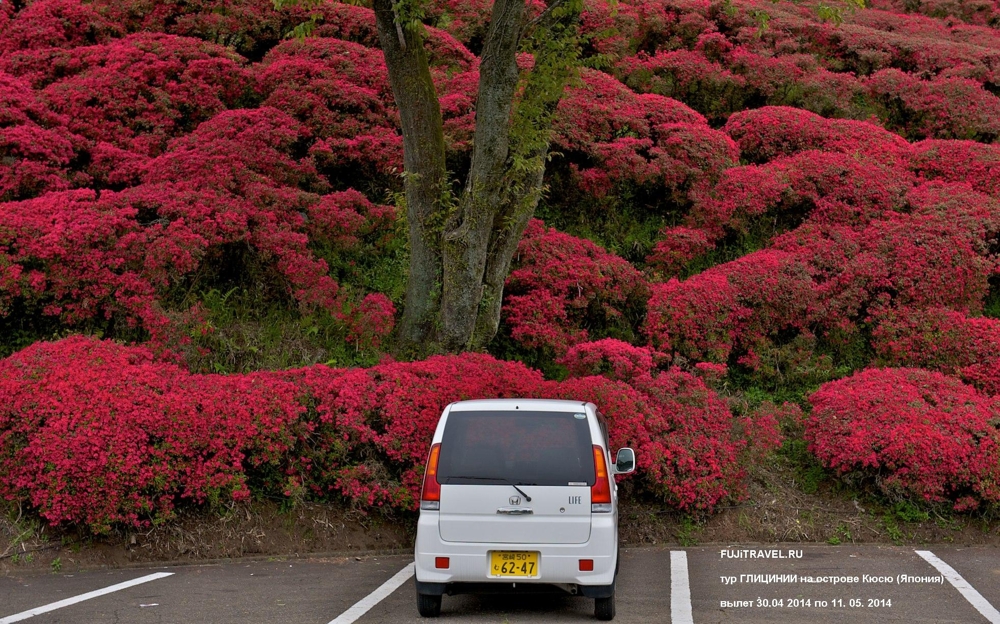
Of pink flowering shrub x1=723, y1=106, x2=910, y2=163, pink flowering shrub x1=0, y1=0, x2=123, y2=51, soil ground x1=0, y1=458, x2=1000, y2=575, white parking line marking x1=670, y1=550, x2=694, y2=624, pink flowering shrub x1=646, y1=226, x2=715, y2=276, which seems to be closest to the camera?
white parking line marking x1=670, y1=550, x2=694, y2=624

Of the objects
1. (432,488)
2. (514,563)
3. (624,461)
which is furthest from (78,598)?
(624,461)

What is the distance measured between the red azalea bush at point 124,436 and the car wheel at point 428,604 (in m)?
2.97

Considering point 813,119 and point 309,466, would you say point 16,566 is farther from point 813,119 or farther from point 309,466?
point 813,119

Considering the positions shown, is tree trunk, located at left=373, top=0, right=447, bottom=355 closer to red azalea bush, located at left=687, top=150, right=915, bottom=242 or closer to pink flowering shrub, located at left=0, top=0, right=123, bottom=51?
red azalea bush, located at left=687, top=150, right=915, bottom=242

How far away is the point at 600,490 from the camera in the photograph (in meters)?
5.97

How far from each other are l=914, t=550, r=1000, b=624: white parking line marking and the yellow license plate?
3.44 metres

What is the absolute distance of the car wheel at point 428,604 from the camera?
612 cm

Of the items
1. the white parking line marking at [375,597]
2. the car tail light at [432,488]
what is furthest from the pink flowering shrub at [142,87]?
the car tail light at [432,488]

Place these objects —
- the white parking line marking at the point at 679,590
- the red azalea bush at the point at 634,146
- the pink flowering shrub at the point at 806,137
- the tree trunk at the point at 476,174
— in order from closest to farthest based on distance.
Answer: the white parking line marking at the point at 679,590, the tree trunk at the point at 476,174, the red azalea bush at the point at 634,146, the pink flowering shrub at the point at 806,137

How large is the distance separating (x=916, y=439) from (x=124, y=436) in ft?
27.6

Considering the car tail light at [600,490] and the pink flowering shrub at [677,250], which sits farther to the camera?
the pink flowering shrub at [677,250]

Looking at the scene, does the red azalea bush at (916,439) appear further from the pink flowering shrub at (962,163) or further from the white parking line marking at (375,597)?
the pink flowering shrub at (962,163)

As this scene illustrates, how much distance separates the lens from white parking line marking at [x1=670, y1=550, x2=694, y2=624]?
6279 millimetres

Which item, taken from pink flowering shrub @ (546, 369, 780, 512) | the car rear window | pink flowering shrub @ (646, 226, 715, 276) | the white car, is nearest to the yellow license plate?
the white car
